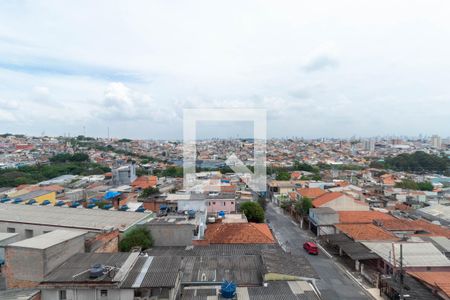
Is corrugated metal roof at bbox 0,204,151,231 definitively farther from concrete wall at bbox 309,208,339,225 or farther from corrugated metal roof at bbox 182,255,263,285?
concrete wall at bbox 309,208,339,225

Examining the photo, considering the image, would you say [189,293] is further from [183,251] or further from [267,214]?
[267,214]

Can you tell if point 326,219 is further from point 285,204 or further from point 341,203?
point 285,204

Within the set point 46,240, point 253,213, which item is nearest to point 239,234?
Result: point 253,213

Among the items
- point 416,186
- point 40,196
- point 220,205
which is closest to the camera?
point 220,205

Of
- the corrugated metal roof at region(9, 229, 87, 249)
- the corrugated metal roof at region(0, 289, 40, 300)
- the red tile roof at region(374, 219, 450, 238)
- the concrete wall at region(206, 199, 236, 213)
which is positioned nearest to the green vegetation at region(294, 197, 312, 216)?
the red tile roof at region(374, 219, 450, 238)

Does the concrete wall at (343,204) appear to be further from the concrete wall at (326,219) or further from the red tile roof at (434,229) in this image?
the red tile roof at (434,229)

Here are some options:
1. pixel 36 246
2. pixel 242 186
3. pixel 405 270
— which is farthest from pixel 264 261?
pixel 242 186
